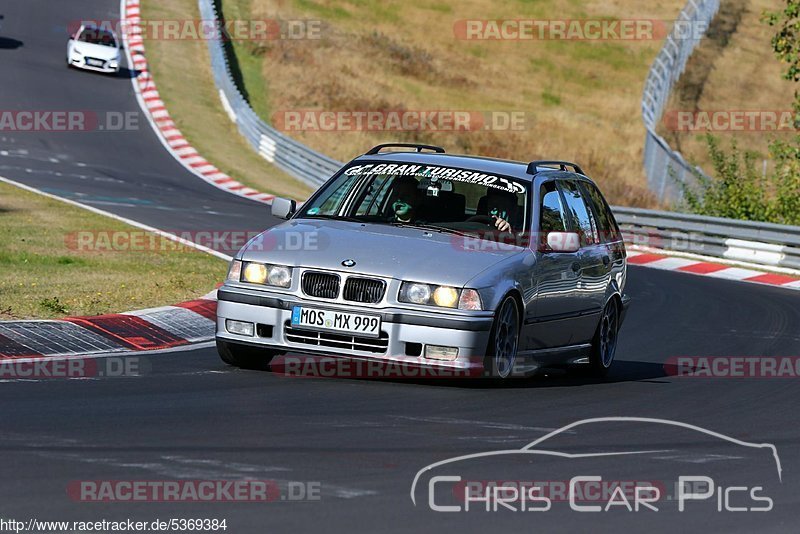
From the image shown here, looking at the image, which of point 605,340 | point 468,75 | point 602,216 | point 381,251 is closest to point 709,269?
point 602,216

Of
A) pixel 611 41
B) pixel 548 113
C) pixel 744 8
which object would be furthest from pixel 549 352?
pixel 744 8

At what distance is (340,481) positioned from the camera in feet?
20.9

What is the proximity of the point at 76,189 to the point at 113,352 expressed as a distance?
52.7ft

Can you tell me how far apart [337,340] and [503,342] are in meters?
1.19

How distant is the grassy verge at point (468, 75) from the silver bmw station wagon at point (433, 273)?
25.1 metres

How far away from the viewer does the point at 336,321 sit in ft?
30.7

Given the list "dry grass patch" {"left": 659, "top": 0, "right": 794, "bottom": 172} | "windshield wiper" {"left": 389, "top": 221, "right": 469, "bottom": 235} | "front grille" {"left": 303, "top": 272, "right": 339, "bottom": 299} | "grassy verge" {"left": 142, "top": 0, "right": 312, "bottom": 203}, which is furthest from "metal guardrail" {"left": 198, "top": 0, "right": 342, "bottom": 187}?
"front grille" {"left": 303, "top": 272, "right": 339, "bottom": 299}

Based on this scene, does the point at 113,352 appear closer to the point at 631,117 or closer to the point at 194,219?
the point at 194,219

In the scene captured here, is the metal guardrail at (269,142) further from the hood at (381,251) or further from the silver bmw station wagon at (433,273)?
the hood at (381,251)

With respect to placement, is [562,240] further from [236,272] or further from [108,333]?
[108,333]

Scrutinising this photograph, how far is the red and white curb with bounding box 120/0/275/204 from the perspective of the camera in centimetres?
3144

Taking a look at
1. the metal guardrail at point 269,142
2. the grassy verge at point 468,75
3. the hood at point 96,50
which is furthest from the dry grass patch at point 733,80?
the hood at point 96,50

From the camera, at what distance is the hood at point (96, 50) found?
40000mm

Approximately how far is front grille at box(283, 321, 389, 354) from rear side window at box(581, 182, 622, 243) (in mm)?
3159
